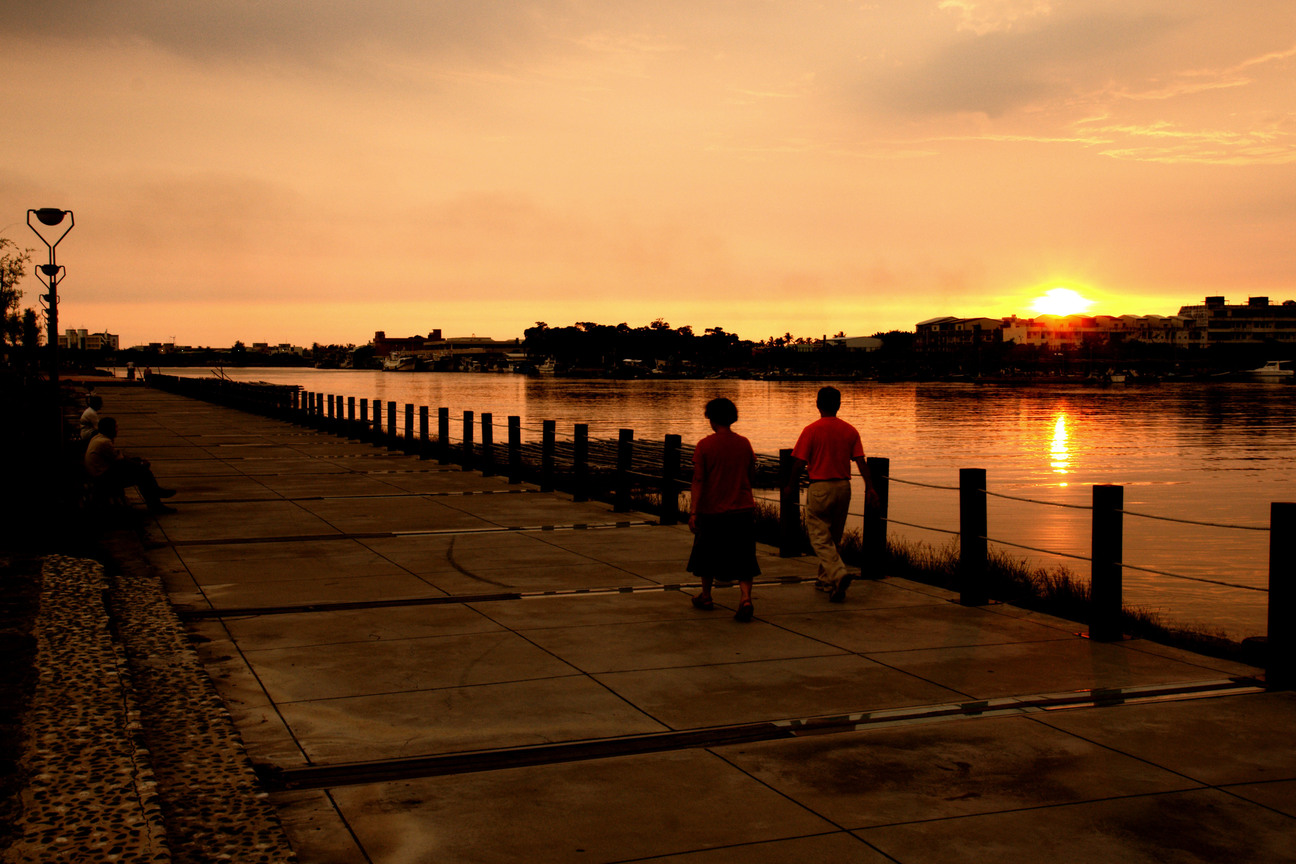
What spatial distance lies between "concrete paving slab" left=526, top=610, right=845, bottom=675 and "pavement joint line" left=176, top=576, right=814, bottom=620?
1216 mm

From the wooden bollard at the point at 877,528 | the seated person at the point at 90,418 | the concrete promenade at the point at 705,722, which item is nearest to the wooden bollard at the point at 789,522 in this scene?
the concrete promenade at the point at 705,722

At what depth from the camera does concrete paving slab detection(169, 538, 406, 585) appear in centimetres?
1034

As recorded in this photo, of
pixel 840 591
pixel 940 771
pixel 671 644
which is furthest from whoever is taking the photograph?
pixel 840 591

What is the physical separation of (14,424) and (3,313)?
31.2m

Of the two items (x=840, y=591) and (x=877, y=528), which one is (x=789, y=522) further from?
(x=840, y=591)

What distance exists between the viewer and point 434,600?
30.0 feet

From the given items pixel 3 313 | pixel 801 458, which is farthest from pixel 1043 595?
pixel 3 313

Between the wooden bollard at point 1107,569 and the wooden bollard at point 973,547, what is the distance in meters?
1.11

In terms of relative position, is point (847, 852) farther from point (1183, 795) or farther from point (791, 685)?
point (791, 685)

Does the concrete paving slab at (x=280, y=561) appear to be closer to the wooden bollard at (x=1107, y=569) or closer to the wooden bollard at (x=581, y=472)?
the wooden bollard at (x=581, y=472)

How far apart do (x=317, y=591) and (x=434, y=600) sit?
3.74ft

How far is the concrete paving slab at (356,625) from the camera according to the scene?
25.7ft

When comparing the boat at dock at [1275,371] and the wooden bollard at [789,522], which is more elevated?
the boat at dock at [1275,371]

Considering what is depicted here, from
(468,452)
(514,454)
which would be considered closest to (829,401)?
(514,454)
